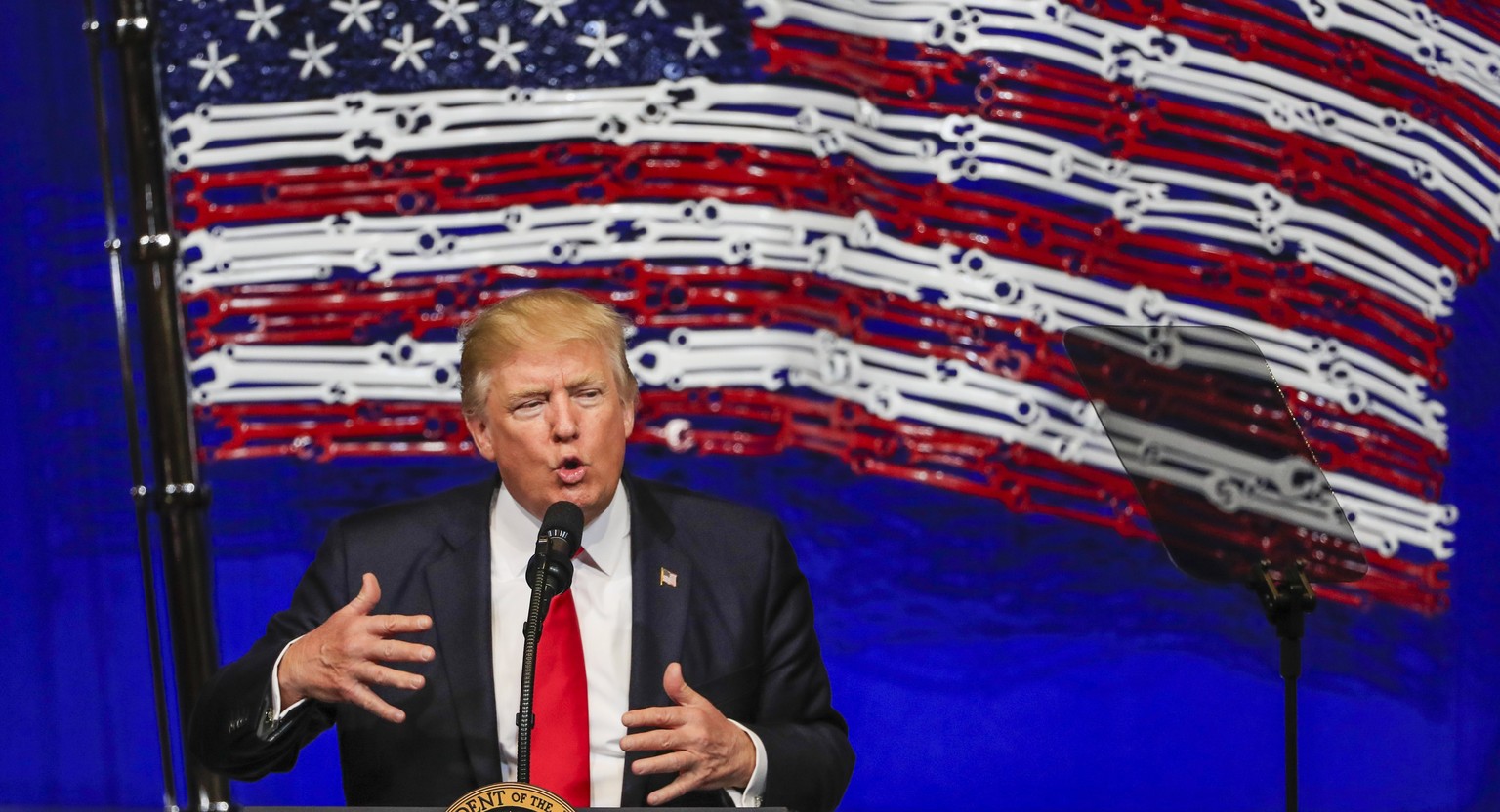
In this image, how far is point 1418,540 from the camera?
314 centimetres

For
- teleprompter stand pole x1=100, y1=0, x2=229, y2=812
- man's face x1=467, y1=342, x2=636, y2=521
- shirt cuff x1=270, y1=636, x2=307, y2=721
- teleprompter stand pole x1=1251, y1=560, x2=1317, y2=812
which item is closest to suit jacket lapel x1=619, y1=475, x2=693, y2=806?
man's face x1=467, y1=342, x2=636, y2=521

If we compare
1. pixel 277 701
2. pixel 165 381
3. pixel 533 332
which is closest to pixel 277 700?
pixel 277 701

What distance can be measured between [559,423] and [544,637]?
31 cm

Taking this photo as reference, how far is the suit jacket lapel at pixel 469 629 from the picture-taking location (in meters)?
2.02

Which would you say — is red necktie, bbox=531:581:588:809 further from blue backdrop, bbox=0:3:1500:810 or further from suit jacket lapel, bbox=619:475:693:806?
Result: blue backdrop, bbox=0:3:1500:810

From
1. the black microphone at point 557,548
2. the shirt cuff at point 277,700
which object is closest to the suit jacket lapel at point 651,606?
the shirt cuff at point 277,700

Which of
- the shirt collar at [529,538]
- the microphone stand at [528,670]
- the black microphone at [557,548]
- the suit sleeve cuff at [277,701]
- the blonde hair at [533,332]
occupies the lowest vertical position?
the suit sleeve cuff at [277,701]

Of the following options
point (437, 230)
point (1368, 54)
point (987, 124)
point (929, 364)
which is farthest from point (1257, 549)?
point (437, 230)

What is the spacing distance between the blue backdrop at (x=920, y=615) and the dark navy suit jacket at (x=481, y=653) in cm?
87

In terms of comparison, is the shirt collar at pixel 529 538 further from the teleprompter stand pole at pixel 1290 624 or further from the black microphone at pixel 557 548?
the teleprompter stand pole at pixel 1290 624

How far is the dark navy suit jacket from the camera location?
6.61ft

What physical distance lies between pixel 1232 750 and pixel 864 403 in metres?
1.13

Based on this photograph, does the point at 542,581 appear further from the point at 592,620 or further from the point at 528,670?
the point at 592,620

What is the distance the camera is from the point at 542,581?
1522mm
